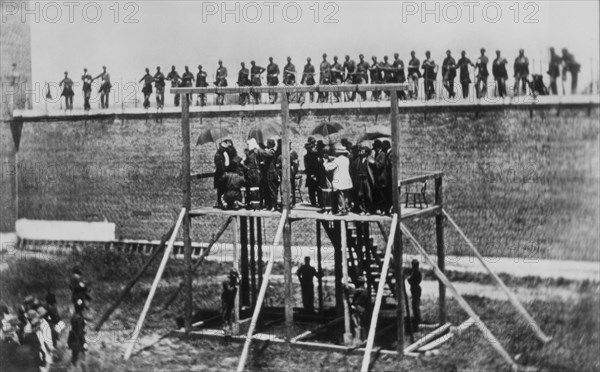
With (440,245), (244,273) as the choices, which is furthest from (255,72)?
(440,245)

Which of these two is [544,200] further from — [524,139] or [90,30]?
[90,30]

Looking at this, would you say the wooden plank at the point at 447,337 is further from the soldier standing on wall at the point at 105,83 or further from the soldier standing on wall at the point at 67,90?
the soldier standing on wall at the point at 67,90

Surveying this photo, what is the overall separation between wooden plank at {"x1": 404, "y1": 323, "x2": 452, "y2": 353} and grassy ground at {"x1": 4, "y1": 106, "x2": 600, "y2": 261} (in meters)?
3.23

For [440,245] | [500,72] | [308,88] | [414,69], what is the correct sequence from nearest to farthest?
[308,88], [440,245], [500,72], [414,69]

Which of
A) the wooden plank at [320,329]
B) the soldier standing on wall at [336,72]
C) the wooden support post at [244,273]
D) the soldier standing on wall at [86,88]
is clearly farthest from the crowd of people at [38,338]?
the soldier standing on wall at [86,88]

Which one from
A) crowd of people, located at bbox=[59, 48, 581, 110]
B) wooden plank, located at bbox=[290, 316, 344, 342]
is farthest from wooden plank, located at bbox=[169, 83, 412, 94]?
wooden plank, located at bbox=[290, 316, 344, 342]

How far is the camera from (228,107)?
28.6m

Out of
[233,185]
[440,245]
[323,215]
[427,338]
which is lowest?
[427,338]

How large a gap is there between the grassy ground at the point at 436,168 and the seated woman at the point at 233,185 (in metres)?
6.82

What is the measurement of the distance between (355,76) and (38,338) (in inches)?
505

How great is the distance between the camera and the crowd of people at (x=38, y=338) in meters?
17.3

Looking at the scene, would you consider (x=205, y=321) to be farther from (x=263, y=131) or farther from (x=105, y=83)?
(x=105, y=83)

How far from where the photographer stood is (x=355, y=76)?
86.9ft

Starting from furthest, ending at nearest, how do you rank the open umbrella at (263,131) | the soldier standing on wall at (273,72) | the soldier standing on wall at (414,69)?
the soldier standing on wall at (273,72) → the soldier standing on wall at (414,69) → the open umbrella at (263,131)
